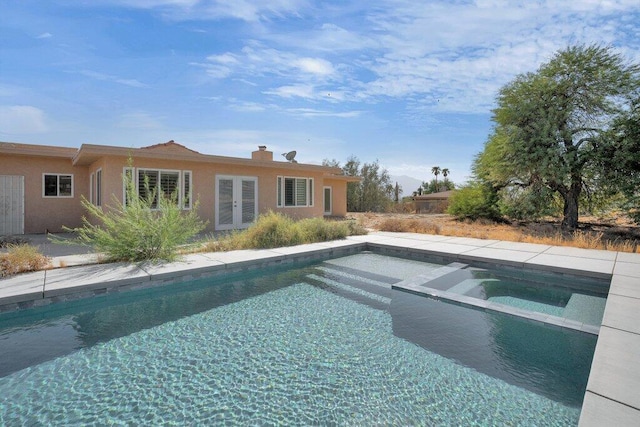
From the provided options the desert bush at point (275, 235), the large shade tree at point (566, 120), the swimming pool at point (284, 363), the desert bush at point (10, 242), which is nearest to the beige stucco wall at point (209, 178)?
the desert bush at point (10, 242)

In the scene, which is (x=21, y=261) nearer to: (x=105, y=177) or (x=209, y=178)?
(x=105, y=177)

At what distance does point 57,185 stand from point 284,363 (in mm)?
12906

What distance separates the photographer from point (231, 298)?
508cm

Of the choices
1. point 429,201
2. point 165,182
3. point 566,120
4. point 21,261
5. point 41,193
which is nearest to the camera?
point 21,261

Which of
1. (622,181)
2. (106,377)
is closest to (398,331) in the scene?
(106,377)

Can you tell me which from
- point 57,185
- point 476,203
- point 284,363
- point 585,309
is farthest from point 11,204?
point 476,203

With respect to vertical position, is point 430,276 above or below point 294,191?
below

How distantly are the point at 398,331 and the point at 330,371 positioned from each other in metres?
1.26

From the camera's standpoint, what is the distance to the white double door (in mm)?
11609

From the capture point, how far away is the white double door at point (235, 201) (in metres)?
11.6

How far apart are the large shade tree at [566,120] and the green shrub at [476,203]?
101 inches

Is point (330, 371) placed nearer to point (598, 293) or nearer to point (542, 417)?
point (542, 417)

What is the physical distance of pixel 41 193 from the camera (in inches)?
442

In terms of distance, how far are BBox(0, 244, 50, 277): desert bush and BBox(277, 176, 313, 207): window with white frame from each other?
27.5 feet
